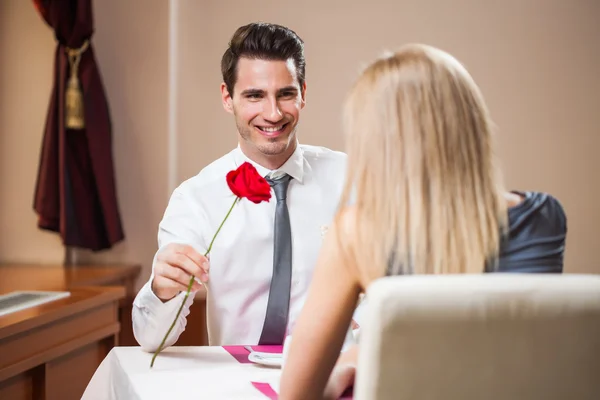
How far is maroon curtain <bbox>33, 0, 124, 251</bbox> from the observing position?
10.8 feet

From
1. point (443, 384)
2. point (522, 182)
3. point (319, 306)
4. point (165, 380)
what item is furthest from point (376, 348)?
point (522, 182)

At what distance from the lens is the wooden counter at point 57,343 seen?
2.15 meters

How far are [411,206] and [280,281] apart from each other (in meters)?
0.82

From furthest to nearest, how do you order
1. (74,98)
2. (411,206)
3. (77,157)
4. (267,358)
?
(77,157) < (74,98) < (267,358) < (411,206)

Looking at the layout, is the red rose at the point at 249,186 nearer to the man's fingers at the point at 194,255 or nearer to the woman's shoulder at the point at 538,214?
the man's fingers at the point at 194,255

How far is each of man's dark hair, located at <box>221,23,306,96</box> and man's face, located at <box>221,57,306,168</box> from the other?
0.02 meters

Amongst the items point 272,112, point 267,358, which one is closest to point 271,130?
point 272,112

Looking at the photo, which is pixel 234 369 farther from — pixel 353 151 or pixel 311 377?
pixel 353 151

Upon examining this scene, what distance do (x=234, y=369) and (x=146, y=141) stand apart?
234 cm

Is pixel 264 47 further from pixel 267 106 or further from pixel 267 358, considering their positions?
pixel 267 358

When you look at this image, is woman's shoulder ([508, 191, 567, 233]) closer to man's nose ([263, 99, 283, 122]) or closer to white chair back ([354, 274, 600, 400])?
white chair back ([354, 274, 600, 400])

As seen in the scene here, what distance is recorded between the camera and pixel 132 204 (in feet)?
11.8

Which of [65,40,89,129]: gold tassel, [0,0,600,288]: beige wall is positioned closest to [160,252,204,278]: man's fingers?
[65,40,89,129]: gold tassel

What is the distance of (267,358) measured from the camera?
1417mm
